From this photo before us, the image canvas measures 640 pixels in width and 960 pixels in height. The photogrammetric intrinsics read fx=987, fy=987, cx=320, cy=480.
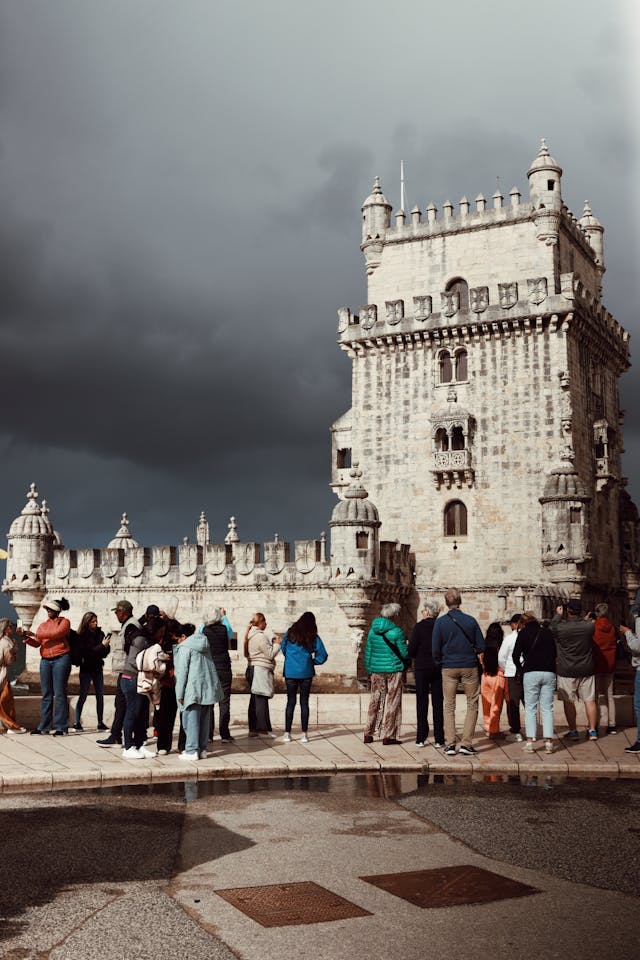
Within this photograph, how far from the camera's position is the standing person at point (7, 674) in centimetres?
1376

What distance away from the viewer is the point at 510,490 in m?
32.8

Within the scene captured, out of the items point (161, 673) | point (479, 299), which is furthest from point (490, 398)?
point (161, 673)

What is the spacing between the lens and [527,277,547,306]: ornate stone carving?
3291 centimetres

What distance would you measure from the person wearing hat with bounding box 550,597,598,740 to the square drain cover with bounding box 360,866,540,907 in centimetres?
724

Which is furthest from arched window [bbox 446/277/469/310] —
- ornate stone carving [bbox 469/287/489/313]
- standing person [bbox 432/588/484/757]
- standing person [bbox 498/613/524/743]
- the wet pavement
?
the wet pavement

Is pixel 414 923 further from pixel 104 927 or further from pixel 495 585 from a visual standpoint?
pixel 495 585

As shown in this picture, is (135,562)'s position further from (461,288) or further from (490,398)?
(461,288)

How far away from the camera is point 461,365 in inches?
1355

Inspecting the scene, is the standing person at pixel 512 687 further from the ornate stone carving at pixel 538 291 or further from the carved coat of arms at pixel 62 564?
the carved coat of arms at pixel 62 564

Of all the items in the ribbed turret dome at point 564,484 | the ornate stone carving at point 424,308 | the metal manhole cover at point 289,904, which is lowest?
the metal manhole cover at point 289,904

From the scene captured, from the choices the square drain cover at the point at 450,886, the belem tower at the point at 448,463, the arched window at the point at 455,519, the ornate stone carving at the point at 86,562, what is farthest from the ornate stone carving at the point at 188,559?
the square drain cover at the point at 450,886

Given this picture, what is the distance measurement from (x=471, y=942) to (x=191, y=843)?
3077mm

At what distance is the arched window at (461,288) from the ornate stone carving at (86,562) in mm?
16121

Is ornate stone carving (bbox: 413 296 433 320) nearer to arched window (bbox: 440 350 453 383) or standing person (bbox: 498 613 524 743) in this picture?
arched window (bbox: 440 350 453 383)
